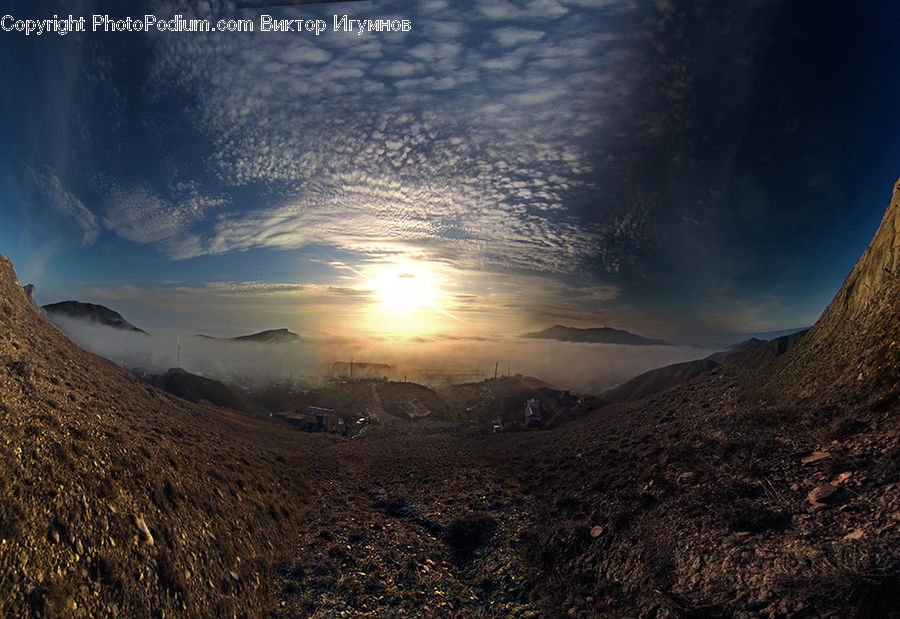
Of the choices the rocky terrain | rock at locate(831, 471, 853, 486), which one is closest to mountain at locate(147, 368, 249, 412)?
the rocky terrain

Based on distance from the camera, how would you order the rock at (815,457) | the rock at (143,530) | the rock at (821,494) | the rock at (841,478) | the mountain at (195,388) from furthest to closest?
the mountain at (195,388), the rock at (815,457), the rock at (841,478), the rock at (821,494), the rock at (143,530)

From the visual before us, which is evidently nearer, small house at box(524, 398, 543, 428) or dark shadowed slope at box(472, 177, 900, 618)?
dark shadowed slope at box(472, 177, 900, 618)

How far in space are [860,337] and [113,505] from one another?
18.2 m

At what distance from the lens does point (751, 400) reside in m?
13.2

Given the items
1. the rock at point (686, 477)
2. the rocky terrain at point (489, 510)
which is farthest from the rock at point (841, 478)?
the rock at point (686, 477)

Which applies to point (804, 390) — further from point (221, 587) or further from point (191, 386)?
point (191, 386)

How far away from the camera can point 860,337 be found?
1091 cm

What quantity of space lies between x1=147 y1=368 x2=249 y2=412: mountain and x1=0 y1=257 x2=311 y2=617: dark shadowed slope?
3607cm

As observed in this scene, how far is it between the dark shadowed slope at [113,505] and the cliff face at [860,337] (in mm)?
14698

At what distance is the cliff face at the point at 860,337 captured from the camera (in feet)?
31.3

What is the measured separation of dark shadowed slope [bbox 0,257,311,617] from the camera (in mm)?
5141

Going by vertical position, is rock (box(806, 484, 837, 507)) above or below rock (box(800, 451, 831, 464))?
below

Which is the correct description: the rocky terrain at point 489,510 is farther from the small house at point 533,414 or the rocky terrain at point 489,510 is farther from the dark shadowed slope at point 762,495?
the small house at point 533,414

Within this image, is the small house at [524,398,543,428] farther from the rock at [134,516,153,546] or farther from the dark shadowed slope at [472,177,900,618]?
the rock at [134,516,153,546]
